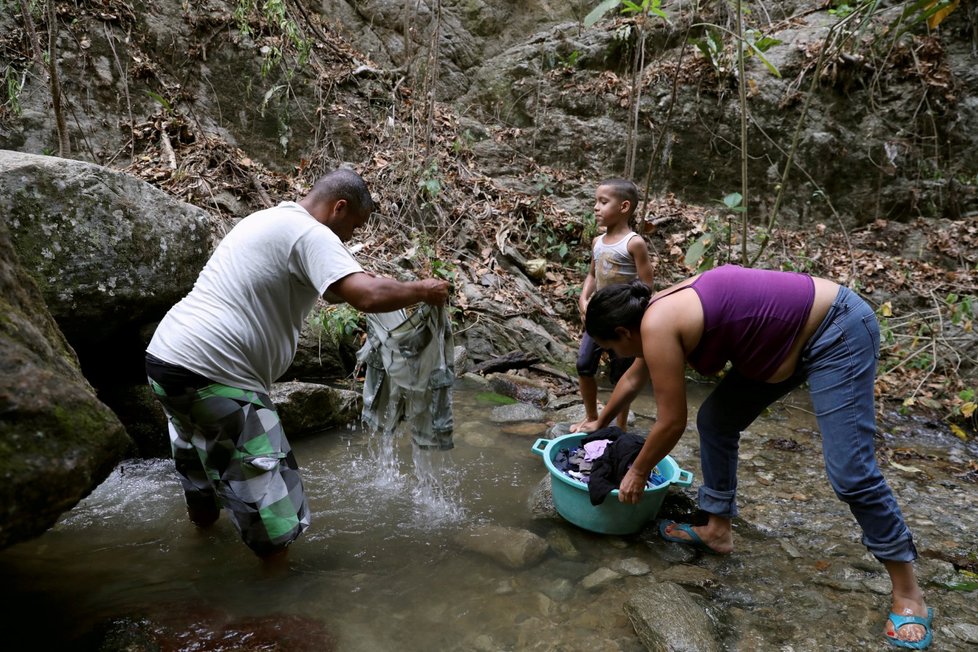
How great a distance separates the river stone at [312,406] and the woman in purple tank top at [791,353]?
88.6 inches

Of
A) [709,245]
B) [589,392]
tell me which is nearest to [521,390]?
[589,392]

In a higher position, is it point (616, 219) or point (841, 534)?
point (616, 219)

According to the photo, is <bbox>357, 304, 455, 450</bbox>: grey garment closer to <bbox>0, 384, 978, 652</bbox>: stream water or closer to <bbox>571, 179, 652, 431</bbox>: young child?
<bbox>0, 384, 978, 652</bbox>: stream water

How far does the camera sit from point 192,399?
6.67 feet

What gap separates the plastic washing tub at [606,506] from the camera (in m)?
2.48

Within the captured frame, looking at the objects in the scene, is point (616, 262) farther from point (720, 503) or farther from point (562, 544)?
point (562, 544)

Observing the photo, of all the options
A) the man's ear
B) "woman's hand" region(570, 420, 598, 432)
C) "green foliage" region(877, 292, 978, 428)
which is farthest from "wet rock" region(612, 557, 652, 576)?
"green foliage" region(877, 292, 978, 428)

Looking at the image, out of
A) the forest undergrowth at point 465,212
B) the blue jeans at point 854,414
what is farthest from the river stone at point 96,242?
the blue jeans at point 854,414

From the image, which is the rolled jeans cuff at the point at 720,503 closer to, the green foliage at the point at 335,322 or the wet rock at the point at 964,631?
the wet rock at the point at 964,631

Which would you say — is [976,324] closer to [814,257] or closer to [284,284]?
[814,257]

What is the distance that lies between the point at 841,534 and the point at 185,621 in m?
2.95

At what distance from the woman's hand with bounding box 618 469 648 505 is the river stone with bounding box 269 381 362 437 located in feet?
7.32

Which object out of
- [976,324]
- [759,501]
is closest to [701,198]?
[976,324]

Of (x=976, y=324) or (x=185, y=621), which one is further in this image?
(x=976, y=324)
